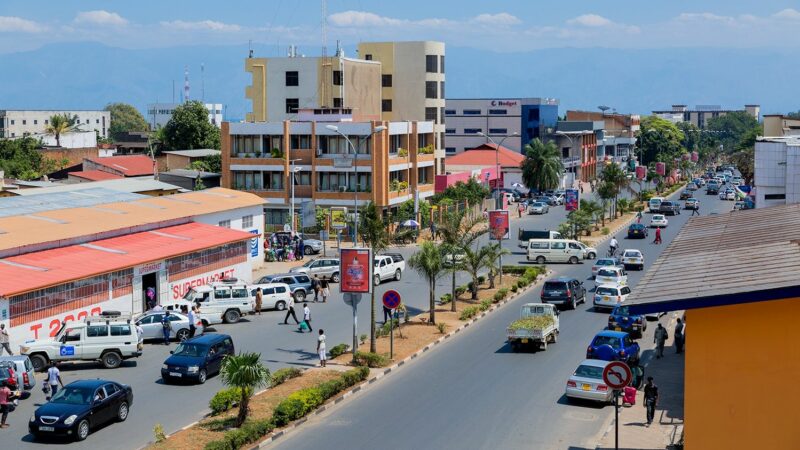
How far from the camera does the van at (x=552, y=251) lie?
63688 mm

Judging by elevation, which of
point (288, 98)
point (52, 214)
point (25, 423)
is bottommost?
point (25, 423)

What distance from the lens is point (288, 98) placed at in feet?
337

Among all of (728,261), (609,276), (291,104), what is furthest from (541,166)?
(728,261)

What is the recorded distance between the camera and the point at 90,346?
34.8 meters

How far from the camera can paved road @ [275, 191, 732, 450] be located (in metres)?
25.9

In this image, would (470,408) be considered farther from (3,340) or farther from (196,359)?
(3,340)

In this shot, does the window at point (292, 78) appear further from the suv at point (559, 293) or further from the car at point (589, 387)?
the car at point (589, 387)

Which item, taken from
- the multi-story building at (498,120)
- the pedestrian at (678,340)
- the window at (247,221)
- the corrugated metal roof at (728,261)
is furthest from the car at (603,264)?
the multi-story building at (498,120)

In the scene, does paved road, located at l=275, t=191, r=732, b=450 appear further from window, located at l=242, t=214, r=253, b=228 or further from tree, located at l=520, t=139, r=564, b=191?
tree, located at l=520, t=139, r=564, b=191

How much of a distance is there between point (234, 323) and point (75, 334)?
9705mm

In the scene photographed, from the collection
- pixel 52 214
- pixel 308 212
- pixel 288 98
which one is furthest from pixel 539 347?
pixel 288 98

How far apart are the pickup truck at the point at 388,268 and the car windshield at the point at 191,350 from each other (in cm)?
2131

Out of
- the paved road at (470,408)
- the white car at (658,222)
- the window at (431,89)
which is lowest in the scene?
the paved road at (470,408)

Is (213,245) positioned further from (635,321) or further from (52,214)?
(635,321)
